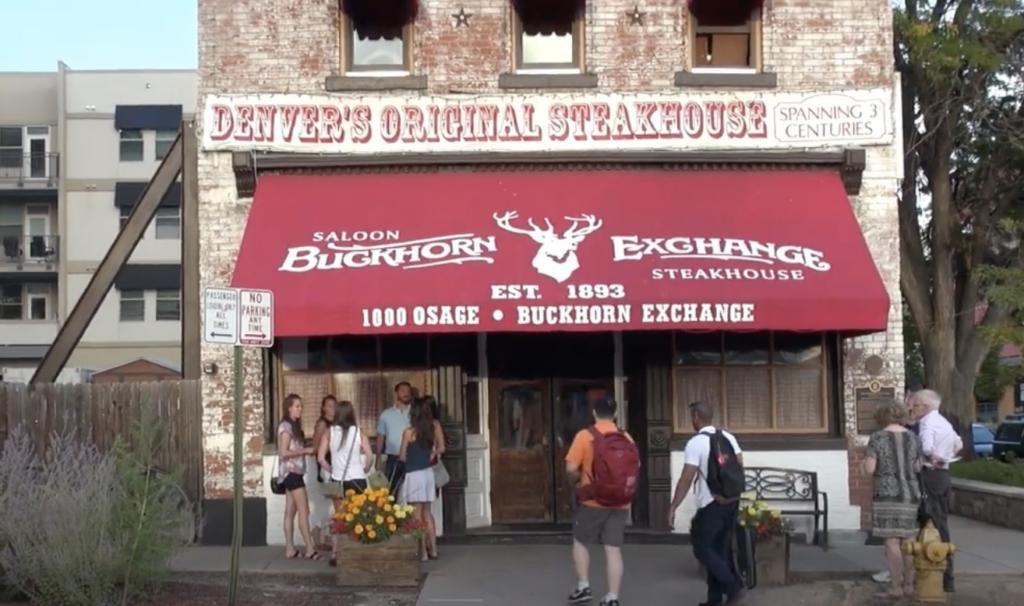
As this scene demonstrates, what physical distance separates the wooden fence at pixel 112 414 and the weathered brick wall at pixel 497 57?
42cm

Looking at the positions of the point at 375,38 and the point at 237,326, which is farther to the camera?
the point at 375,38

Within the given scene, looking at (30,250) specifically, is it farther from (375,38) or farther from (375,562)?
(375,562)

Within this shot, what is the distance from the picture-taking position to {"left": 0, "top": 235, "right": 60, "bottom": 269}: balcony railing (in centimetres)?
4369

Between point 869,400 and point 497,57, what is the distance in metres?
5.45

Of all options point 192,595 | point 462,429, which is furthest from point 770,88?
point 192,595

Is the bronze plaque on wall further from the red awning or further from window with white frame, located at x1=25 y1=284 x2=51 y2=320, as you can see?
window with white frame, located at x1=25 y1=284 x2=51 y2=320

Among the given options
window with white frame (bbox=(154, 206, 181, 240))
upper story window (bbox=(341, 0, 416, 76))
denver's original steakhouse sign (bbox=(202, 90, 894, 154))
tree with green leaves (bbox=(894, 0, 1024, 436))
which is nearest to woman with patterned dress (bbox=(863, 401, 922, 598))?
denver's original steakhouse sign (bbox=(202, 90, 894, 154))

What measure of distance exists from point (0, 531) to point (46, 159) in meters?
36.9

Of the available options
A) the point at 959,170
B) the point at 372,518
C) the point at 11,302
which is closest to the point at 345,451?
the point at 372,518

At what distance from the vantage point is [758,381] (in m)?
13.8

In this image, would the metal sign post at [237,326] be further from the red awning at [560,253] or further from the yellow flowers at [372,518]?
the red awning at [560,253]

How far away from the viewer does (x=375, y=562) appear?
11.0 m

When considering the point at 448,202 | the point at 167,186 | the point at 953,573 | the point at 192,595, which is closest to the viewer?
the point at 192,595

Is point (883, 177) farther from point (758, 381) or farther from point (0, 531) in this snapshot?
point (0, 531)
